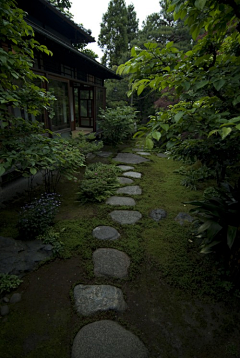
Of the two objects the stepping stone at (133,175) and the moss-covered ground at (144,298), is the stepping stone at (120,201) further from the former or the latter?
the stepping stone at (133,175)

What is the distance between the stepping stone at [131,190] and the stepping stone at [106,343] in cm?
376

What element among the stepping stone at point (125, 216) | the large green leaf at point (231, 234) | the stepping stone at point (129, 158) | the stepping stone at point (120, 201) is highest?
the large green leaf at point (231, 234)

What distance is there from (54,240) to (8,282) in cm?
95

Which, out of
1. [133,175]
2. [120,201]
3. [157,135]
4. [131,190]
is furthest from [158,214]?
[157,135]

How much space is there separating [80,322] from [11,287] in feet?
3.38

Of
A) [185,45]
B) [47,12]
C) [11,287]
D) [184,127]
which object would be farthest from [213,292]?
[185,45]

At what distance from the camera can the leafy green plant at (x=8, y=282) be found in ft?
8.51

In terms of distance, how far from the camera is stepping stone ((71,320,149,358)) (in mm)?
1954

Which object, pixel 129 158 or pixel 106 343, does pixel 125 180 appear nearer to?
pixel 129 158

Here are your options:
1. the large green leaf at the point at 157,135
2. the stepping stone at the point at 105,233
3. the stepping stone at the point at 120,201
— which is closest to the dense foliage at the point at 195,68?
the large green leaf at the point at 157,135

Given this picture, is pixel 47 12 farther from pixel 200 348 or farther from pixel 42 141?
pixel 200 348

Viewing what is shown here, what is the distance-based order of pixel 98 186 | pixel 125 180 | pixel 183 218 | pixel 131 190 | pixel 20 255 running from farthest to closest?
1. pixel 125 180
2. pixel 131 190
3. pixel 98 186
4. pixel 183 218
5. pixel 20 255

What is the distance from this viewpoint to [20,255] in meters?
3.10

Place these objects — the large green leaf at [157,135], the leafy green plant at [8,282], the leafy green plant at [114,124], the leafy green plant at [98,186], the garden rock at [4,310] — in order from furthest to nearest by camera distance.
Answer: the leafy green plant at [114,124]
the leafy green plant at [98,186]
the leafy green plant at [8,282]
the garden rock at [4,310]
the large green leaf at [157,135]
